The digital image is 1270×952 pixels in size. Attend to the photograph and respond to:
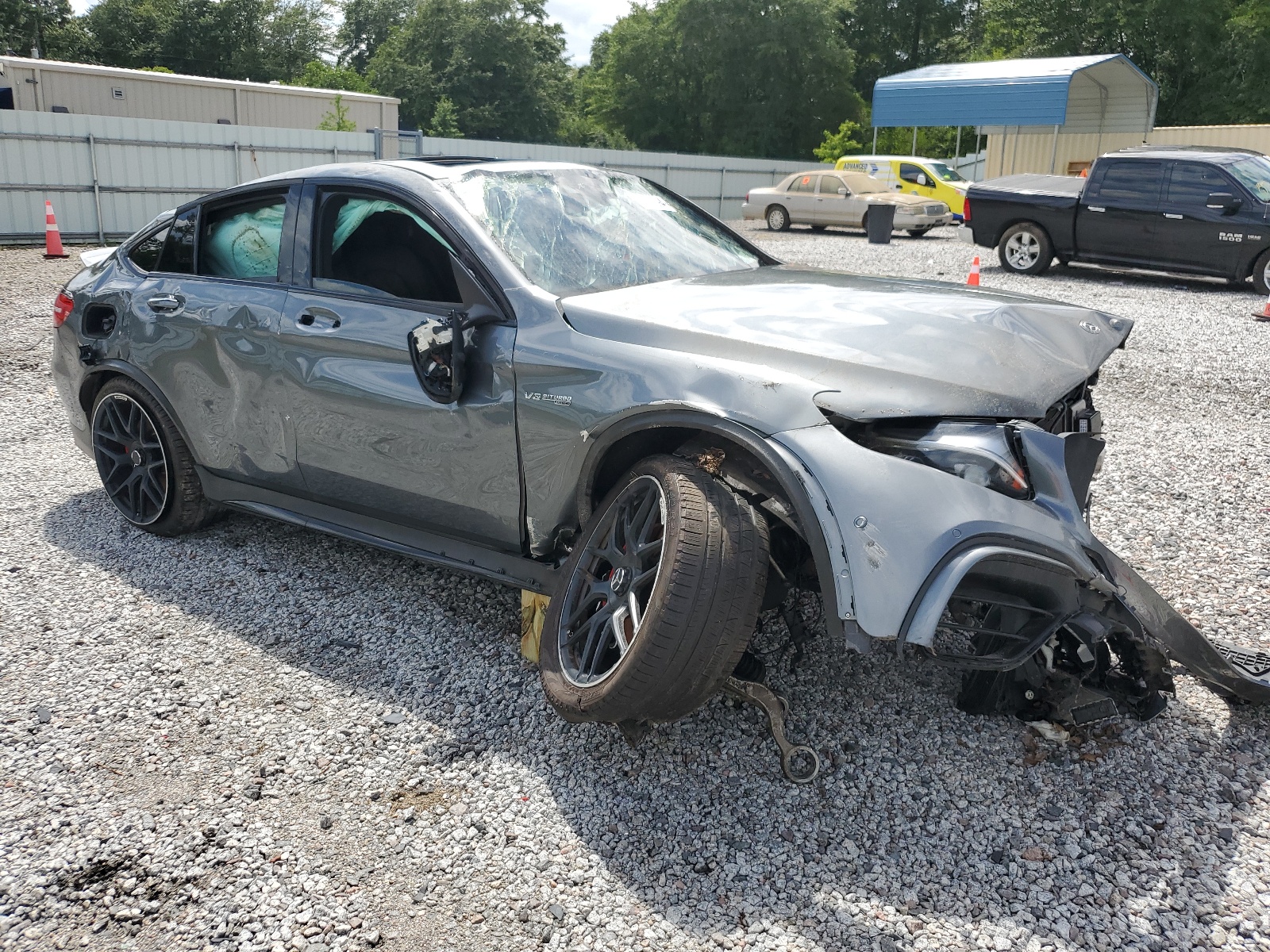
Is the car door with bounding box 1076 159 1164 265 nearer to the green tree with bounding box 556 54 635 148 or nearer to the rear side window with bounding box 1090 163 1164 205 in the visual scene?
the rear side window with bounding box 1090 163 1164 205

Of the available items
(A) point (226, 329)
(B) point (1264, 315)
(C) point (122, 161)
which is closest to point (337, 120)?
(C) point (122, 161)

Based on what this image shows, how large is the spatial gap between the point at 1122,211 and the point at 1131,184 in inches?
14.3

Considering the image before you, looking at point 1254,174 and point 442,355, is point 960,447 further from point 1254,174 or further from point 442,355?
point 1254,174

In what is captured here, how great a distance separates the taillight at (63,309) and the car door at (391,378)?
1686mm

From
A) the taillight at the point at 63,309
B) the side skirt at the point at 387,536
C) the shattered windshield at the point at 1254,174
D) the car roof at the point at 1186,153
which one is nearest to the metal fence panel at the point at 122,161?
the car roof at the point at 1186,153

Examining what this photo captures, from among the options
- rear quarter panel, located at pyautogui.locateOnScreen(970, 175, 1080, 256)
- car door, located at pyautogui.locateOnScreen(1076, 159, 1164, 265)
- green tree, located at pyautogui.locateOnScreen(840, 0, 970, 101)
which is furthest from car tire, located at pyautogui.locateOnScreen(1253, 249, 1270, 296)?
green tree, located at pyautogui.locateOnScreen(840, 0, 970, 101)

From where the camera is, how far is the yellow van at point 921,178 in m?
23.3

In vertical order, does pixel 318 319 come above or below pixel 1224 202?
below

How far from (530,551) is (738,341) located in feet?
3.40

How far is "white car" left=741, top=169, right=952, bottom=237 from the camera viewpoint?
71.0 ft

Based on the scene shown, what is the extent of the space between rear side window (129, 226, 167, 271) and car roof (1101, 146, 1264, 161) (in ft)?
41.2

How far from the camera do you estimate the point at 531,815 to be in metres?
2.87

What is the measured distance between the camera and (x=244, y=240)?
14.3 ft

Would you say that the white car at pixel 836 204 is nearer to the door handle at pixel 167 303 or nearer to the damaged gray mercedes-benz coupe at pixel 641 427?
the damaged gray mercedes-benz coupe at pixel 641 427
